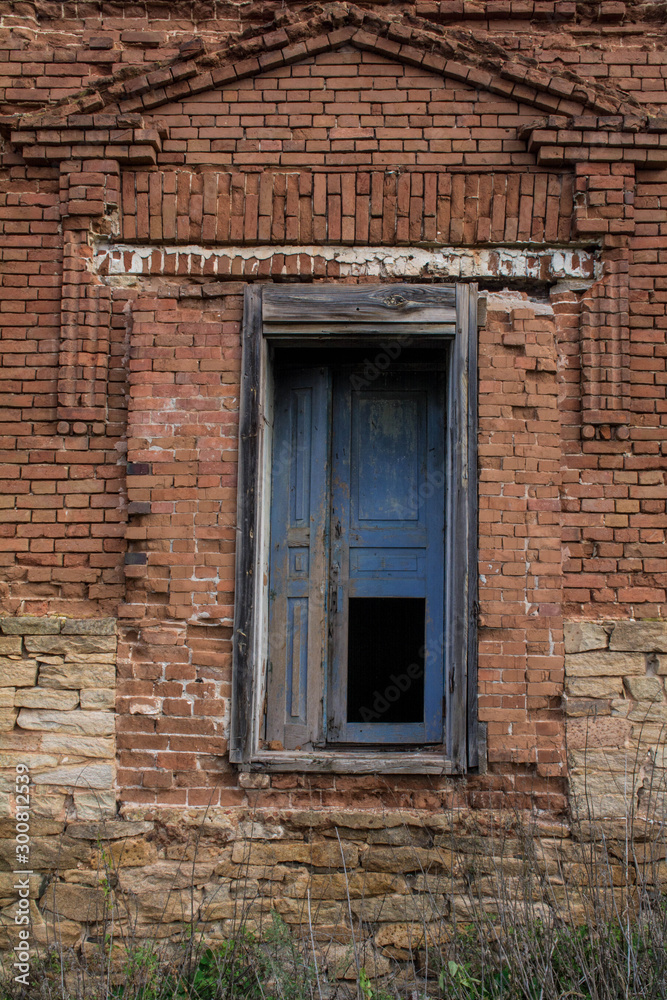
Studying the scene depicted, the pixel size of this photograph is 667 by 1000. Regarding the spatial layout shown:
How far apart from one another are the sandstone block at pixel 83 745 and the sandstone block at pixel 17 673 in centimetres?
30

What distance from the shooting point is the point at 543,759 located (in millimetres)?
3775

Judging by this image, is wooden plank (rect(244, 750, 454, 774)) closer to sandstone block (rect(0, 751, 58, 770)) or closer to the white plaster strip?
sandstone block (rect(0, 751, 58, 770))

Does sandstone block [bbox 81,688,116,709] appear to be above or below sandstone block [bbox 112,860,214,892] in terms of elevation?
above

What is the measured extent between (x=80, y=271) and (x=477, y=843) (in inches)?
137

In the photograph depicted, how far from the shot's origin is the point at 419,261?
405 cm

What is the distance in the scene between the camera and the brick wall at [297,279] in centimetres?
384

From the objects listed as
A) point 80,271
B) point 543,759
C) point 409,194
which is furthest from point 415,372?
point 543,759

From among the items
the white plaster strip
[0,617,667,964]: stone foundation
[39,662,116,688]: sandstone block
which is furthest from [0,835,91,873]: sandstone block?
the white plaster strip

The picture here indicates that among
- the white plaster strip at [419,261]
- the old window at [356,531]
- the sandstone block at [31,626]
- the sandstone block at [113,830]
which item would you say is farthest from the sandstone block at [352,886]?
the white plaster strip at [419,261]

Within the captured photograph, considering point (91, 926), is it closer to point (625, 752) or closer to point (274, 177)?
point (625, 752)

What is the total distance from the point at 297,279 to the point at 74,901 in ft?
10.7

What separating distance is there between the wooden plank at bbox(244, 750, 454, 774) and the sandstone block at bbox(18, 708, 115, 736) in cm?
74

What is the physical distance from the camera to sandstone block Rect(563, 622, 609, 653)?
3848mm

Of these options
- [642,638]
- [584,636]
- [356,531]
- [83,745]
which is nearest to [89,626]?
[83,745]
